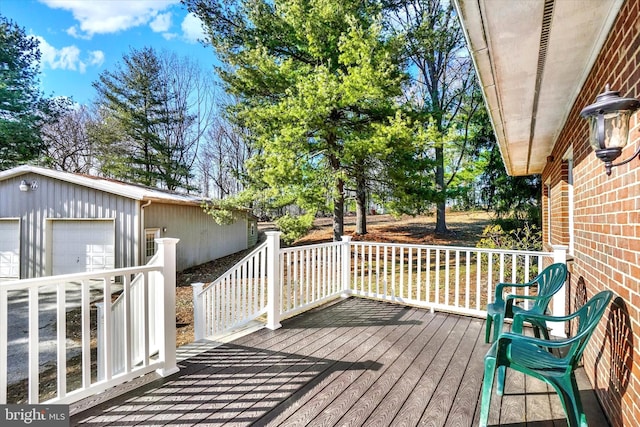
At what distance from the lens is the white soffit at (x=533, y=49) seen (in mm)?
1655

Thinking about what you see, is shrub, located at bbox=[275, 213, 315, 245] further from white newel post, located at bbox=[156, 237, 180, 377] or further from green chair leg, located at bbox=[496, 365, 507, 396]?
green chair leg, located at bbox=[496, 365, 507, 396]

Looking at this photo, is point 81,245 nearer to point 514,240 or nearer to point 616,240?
point 616,240

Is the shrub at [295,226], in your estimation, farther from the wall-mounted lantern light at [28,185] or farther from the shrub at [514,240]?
the wall-mounted lantern light at [28,185]

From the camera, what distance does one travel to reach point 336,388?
2.48 m

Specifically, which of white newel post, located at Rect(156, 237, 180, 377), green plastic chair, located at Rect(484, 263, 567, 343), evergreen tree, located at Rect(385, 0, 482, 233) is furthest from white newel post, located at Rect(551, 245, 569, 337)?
evergreen tree, located at Rect(385, 0, 482, 233)

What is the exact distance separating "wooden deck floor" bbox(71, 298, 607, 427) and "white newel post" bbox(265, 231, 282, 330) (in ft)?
0.57

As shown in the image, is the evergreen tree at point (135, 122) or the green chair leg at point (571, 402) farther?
the evergreen tree at point (135, 122)

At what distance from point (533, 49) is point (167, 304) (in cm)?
322

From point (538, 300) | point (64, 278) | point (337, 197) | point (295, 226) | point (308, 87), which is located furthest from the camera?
point (295, 226)

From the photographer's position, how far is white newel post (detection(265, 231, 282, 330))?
3.76 m

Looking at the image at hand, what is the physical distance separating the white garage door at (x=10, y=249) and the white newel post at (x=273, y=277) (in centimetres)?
1003

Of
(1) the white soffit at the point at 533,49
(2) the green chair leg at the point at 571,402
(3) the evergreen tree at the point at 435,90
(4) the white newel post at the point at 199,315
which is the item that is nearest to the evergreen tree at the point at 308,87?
(3) the evergreen tree at the point at 435,90

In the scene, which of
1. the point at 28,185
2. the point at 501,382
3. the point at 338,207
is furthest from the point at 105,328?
the point at 28,185

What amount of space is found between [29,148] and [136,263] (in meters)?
10.3
